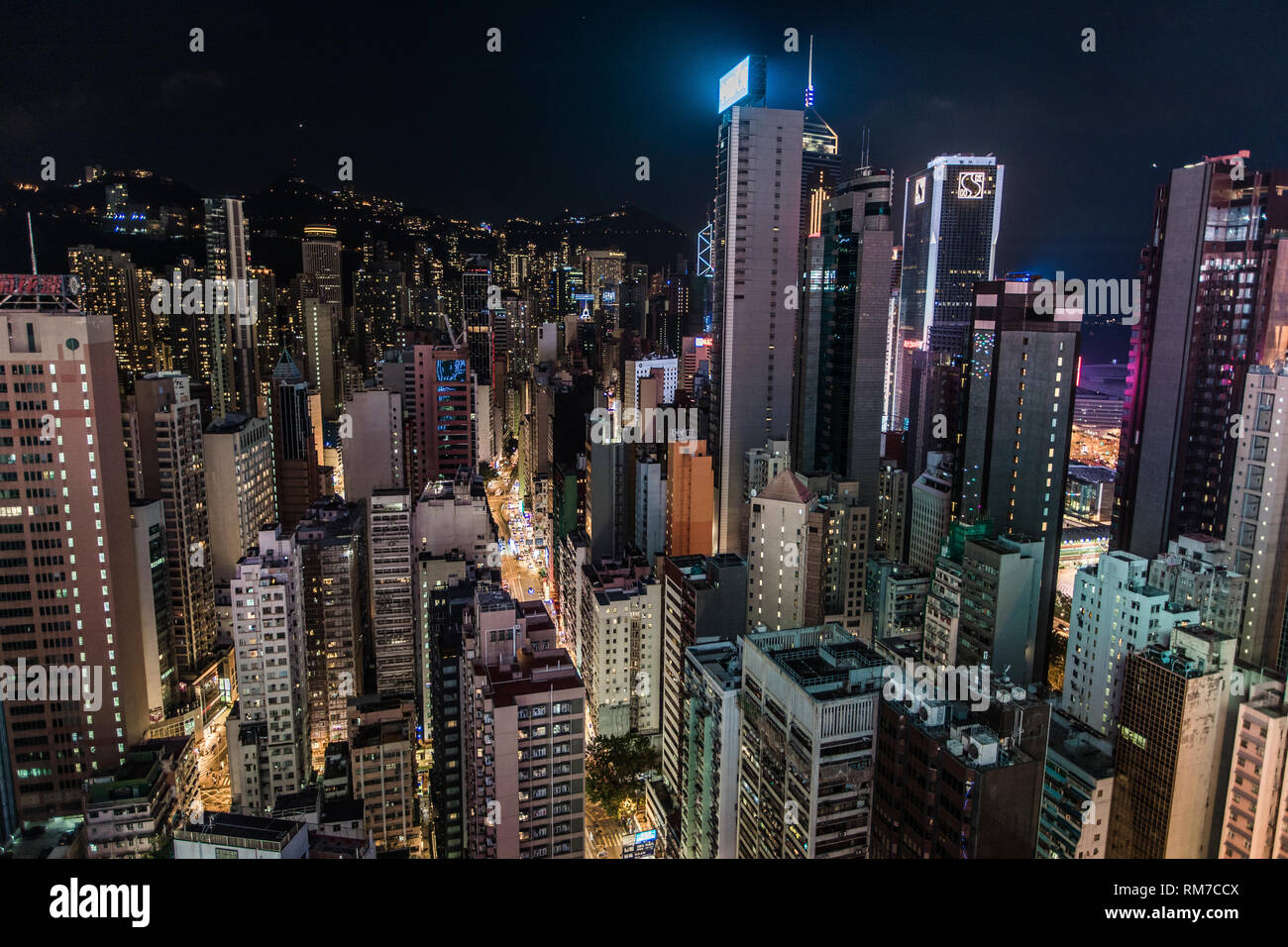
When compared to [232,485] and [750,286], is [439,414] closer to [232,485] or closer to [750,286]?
[232,485]

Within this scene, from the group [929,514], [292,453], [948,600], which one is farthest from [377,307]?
→ [948,600]

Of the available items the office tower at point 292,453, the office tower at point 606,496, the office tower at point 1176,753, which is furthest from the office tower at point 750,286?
the office tower at point 292,453

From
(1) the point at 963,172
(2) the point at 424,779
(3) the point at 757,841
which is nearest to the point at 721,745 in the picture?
(3) the point at 757,841

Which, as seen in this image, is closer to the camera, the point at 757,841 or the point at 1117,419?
the point at 757,841

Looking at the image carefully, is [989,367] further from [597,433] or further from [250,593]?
[250,593]

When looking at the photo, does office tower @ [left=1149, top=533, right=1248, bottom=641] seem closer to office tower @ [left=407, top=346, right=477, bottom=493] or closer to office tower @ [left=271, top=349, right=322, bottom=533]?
office tower @ [left=407, top=346, right=477, bottom=493]
